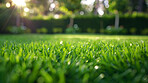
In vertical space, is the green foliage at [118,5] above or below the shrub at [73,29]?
above

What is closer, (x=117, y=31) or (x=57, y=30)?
(x=117, y=31)

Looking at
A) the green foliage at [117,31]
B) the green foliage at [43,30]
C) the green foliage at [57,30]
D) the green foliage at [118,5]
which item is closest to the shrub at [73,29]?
the green foliage at [57,30]

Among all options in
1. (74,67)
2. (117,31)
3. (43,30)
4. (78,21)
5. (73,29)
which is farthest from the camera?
(43,30)

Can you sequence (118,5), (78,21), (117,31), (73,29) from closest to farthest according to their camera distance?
(118,5) → (117,31) → (73,29) → (78,21)

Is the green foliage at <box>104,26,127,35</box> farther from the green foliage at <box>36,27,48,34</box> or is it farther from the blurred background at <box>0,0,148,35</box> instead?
the green foliage at <box>36,27,48,34</box>

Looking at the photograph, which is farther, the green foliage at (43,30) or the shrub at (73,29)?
the green foliage at (43,30)

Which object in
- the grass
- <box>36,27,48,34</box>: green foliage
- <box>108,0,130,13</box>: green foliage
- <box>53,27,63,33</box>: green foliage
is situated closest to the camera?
the grass

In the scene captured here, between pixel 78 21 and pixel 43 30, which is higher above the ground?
pixel 78 21

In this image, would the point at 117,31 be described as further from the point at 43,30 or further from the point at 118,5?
the point at 43,30

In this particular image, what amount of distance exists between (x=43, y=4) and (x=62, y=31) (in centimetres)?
1516

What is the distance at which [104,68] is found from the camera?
122 cm

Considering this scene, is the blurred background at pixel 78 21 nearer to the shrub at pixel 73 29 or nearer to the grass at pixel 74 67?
the shrub at pixel 73 29

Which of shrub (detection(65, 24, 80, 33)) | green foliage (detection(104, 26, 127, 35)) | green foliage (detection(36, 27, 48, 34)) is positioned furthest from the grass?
green foliage (detection(36, 27, 48, 34))

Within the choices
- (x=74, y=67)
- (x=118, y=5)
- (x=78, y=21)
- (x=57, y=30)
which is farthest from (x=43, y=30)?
(x=74, y=67)
